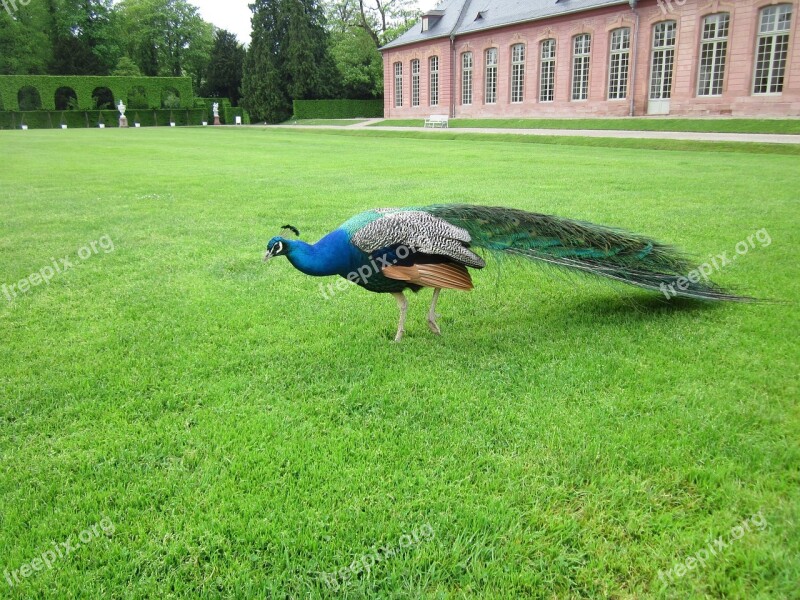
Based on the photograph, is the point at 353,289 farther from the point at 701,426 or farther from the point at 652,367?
the point at 701,426

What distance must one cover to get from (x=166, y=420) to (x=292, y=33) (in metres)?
66.5

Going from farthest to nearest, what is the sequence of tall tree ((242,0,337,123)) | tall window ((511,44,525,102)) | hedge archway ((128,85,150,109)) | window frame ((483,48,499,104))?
hedge archway ((128,85,150,109)) < tall tree ((242,0,337,123)) < window frame ((483,48,499,104)) < tall window ((511,44,525,102))

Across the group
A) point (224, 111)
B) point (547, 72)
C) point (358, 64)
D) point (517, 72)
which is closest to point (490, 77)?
point (517, 72)

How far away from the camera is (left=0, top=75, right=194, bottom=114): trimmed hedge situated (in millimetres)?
59844

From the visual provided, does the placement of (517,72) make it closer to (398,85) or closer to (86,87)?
(398,85)

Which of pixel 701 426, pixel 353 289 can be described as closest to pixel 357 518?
pixel 701 426

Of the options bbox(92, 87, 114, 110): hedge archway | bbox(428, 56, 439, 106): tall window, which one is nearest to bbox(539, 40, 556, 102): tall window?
bbox(428, 56, 439, 106): tall window

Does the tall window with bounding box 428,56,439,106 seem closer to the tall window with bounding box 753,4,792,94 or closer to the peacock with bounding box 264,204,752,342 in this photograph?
the tall window with bounding box 753,4,792,94

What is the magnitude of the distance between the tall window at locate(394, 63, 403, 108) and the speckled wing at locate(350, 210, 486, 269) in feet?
189

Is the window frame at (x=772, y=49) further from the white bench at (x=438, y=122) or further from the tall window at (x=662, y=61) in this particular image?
the white bench at (x=438, y=122)

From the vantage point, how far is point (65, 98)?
68000 millimetres

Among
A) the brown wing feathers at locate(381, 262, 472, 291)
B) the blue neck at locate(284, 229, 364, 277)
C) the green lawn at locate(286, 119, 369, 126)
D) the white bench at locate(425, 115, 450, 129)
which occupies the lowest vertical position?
the brown wing feathers at locate(381, 262, 472, 291)

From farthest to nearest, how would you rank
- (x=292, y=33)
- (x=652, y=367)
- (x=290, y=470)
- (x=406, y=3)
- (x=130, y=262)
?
(x=406, y=3)
(x=292, y=33)
(x=130, y=262)
(x=652, y=367)
(x=290, y=470)

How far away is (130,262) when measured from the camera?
7656mm
